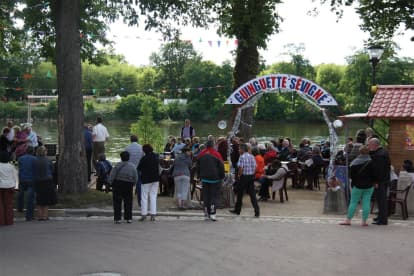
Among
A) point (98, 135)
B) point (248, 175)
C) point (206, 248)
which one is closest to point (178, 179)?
point (248, 175)

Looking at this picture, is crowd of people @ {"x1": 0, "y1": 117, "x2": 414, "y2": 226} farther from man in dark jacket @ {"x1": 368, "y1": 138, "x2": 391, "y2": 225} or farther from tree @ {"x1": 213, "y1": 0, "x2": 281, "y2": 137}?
tree @ {"x1": 213, "y1": 0, "x2": 281, "y2": 137}

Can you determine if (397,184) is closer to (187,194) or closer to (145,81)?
(187,194)

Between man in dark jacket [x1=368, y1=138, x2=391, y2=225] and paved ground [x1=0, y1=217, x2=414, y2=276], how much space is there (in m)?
0.28

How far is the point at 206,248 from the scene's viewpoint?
32.6ft

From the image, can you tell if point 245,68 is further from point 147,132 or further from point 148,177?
point 148,177

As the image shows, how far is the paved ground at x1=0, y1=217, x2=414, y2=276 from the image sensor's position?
863cm

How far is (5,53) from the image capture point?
27.8 metres

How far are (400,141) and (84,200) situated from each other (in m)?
8.57

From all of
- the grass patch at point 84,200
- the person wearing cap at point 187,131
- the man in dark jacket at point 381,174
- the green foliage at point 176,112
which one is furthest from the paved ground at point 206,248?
the green foliage at point 176,112

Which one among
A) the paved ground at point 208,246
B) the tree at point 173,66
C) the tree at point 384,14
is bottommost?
the paved ground at point 208,246

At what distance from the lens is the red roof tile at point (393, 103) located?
666 inches

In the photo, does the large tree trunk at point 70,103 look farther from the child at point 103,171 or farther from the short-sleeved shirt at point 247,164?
the short-sleeved shirt at point 247,164

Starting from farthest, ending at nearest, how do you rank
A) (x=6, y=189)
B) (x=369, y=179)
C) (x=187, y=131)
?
(x=187, y=131), (x=6, y=189), (x=369, y=179)

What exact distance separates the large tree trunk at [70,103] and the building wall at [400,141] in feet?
27.5
